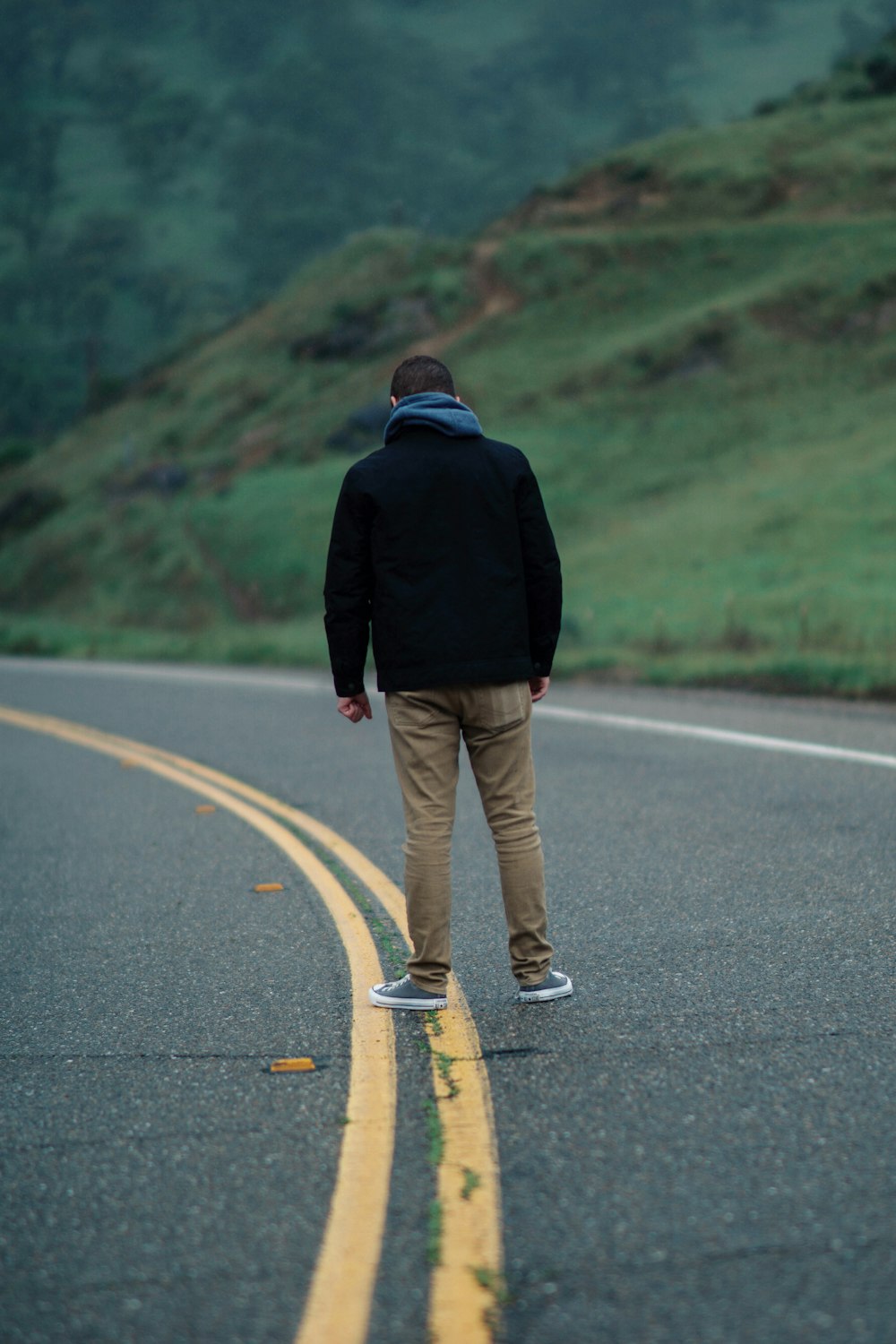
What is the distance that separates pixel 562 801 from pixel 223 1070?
4.68m

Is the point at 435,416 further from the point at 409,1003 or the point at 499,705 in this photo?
the point at 409,1003

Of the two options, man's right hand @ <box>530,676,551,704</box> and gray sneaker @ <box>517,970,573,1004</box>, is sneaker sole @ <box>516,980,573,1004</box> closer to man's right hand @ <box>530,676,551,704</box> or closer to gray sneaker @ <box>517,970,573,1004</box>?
gray sneaker @ <box>517,970,573,1004</box>

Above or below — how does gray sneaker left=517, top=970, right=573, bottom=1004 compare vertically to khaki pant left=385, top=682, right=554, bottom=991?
below

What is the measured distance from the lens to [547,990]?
4.94m

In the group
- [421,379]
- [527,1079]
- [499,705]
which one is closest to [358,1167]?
[527,1079]

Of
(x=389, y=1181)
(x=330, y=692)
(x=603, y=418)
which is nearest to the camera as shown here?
(x=389, y=1181)

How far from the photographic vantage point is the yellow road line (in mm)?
2943

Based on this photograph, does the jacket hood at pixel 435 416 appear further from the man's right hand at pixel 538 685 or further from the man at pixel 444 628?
the man's right hand at pixel 538 685

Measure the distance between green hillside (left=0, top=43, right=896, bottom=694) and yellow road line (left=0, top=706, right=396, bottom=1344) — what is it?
12614 mm

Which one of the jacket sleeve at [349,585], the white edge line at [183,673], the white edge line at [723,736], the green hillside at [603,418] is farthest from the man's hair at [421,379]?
the green hillside at [603,418]

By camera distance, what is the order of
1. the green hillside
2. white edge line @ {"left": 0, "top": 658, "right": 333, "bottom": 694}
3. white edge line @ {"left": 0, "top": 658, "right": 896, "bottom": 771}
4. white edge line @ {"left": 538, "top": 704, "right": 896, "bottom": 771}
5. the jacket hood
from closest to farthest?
1. the jacket hood
2. white edge line @ {"left": 538, "top": 704, "right": 896, "bottom": 771}
3. white edge line @ {"left": 0, "top": 658, "right": 896, "bottom": 771}
4. white edge line @ {"left": 0, "top": 658, "right": 333, "bottom": 694}
5. the green hillside

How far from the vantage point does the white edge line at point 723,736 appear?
10.0m

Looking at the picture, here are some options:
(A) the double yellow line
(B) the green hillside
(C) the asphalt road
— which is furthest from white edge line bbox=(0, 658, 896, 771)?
(A) the double yellow line

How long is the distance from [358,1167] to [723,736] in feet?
27.2
